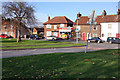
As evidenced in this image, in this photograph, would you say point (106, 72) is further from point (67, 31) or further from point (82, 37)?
point (67, 31)

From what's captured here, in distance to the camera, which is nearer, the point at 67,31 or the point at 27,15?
the point at 27,15

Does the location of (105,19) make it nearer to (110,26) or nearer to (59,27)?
(110,26)

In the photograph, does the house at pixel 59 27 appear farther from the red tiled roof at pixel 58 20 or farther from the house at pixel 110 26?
the house at pixel 110 26

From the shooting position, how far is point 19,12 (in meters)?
30.8

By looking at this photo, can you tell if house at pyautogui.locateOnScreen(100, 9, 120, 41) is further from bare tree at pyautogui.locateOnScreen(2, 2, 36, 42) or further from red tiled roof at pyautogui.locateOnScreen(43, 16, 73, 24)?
bare tree at pyautogui.locateOnScreen(2, 2, 36, 42)

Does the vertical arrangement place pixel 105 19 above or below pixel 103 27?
above

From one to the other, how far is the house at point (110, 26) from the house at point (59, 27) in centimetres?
1188

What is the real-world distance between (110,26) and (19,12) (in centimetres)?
2987

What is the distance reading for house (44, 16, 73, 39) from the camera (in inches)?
2333

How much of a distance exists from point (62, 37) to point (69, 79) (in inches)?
2169

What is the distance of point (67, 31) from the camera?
58.3 m

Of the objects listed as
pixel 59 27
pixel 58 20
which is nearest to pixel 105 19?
pixel 59 27

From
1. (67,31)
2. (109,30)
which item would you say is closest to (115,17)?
(109,30)

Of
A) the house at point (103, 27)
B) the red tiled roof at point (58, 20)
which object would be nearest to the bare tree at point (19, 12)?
the house at point (103, 27)
